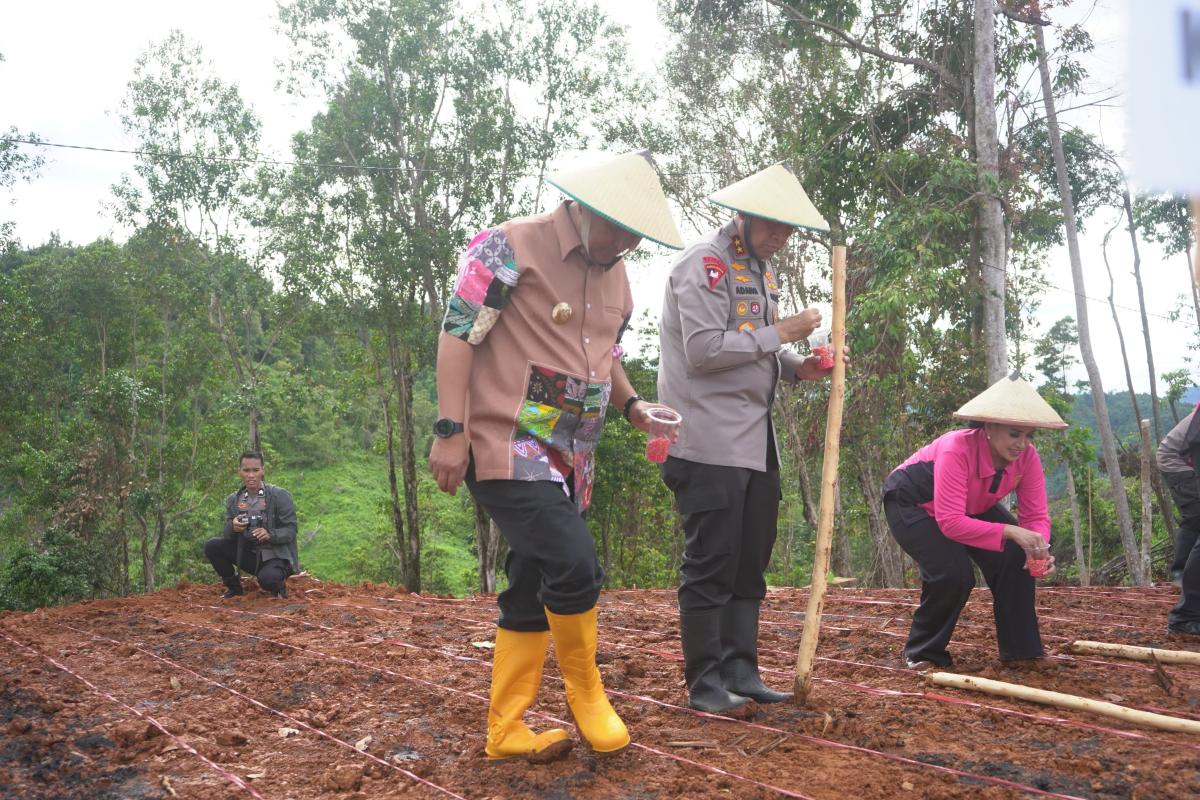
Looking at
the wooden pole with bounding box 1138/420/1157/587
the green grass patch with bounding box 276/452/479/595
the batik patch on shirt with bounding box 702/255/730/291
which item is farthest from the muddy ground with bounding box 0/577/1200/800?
the green grass patch with bounding box 276/452/479/595

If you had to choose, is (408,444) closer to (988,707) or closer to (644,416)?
(644,416)

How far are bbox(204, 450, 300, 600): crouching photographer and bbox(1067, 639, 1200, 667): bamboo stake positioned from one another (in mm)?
5875

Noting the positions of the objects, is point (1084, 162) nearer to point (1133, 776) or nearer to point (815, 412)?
point (815, 412)

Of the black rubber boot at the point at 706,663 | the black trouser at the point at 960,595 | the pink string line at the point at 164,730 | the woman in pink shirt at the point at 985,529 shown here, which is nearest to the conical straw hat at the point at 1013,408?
the woman in pink shirt at the point at 985,529

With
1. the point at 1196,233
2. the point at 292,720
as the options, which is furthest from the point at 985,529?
the point at 1196,233

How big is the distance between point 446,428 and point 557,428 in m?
0.35

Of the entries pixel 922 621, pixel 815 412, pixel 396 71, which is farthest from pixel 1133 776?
pixel 396 71

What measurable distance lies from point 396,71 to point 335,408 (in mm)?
6498

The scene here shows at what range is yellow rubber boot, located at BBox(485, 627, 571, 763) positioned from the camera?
2.97 meters

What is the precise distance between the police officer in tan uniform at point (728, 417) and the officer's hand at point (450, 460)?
0.84 meters

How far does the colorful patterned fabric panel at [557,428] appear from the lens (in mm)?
2902

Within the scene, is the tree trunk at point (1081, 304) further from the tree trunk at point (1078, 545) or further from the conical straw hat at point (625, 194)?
the conical straw hat at point (625, 194)

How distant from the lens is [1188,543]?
17.3 feet

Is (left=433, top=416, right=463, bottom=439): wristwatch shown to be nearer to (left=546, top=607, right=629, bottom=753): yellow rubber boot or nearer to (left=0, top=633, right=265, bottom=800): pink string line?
(left=546, top=607, right=629, bottom=753): yellow rubber boot
